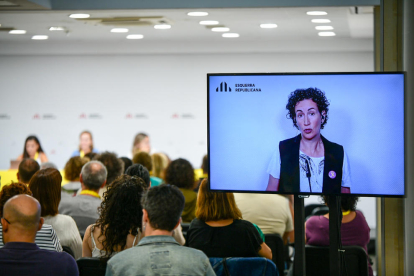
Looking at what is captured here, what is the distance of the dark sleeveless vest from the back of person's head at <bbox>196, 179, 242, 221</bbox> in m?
0.62

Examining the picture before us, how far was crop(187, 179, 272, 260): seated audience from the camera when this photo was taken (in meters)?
3.04

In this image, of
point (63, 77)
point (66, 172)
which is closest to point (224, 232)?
point (66, 172)

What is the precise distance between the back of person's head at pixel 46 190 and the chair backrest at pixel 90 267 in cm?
89

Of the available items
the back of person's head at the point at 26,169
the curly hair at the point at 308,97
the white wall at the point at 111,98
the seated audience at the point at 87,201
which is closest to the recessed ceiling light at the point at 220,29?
the white wall at the point at 111,98

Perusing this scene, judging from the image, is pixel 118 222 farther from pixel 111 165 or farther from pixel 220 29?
pixel 220 29

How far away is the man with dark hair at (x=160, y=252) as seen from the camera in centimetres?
207

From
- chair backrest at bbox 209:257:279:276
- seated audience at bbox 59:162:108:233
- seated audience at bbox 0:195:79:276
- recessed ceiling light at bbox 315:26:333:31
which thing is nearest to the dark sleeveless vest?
chair backrest at bbox 209:257:279:276

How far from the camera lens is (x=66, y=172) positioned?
4.98 m

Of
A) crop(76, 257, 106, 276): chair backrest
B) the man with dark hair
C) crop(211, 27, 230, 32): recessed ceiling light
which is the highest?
crop(211, 27, 230, 32): recessed ceiling light

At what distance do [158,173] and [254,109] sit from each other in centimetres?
363

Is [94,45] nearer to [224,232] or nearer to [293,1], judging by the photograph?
[293,1]

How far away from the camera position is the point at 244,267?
2551mm

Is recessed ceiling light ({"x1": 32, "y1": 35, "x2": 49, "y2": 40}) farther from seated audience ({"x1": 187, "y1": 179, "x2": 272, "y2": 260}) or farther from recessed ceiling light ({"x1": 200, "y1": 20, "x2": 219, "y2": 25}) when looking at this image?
seated audience ({"x1": 187, "y1": 179, "x2": 272, "y2": 260})

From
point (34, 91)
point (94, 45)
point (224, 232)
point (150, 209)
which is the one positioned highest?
point (94, 45)
